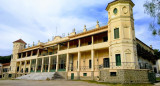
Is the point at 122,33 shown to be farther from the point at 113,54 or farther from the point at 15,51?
the point at 15,51

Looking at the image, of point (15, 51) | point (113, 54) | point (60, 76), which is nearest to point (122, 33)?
point (113, 54)

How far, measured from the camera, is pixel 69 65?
29.2m

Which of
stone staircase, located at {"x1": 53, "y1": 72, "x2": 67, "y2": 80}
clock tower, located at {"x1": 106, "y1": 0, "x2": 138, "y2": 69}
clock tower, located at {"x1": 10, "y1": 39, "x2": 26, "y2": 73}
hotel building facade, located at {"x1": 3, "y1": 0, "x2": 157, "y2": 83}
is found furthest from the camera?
clock tower, located at {"x1": 10, "y1": 39, "x2": 26, "y2": 73}

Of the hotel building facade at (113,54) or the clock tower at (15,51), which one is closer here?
the hotel building facade at (113,54)

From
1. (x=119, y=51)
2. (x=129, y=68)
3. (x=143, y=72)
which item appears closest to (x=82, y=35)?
(x=119, y=51)

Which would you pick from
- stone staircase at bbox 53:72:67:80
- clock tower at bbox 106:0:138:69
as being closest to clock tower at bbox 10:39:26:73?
stone staircase at bbox 53:72:67:80

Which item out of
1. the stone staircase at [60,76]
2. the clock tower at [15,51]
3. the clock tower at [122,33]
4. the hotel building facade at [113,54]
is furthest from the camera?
the clock tower at [15,51]

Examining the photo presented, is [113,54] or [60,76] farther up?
[113,54]

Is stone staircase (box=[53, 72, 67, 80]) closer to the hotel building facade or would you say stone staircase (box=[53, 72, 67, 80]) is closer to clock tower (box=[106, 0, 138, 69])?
the hotel building facade

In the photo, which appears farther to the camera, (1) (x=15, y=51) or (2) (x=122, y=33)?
(1) (x=15, y=51)

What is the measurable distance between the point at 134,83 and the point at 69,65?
1598cm

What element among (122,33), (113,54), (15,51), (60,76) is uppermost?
(122,33)

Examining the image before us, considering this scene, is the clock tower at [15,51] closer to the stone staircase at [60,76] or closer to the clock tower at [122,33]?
the stone staircase at [60,76]

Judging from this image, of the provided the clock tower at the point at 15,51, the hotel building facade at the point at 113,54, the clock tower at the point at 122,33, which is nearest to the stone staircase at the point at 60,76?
the hotel building facade at the point at 113,54
